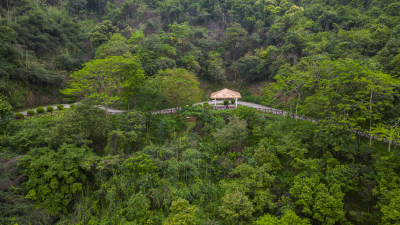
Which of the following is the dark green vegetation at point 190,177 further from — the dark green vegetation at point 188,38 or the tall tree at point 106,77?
the dark green vegetation at point 188,38

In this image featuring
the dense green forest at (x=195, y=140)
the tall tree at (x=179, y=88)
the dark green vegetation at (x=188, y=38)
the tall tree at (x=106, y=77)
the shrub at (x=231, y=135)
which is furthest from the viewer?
the dark green vegetation at (x=188, y=38)

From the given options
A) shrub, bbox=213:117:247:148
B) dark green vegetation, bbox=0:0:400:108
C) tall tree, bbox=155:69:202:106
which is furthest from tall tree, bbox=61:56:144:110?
shrub, bbox=213:117:247:148

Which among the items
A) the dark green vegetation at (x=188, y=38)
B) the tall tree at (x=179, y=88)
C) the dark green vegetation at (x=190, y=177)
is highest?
the dark green vegetation at (x=188, y=38)

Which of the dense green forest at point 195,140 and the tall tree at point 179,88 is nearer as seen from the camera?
the dense green forest at point 195,140

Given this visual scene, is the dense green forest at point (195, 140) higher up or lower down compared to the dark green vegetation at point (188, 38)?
lower down

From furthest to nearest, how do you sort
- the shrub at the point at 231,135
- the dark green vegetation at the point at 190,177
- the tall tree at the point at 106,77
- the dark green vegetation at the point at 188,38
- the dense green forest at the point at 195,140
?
the dark green vegetation at the point at 188,38 → the tall tree at the point at 106,77 → the shrub at the point at 231,135 → the dense green forest at the point at 195,140 → the dark green vegetation at the point at 190,177

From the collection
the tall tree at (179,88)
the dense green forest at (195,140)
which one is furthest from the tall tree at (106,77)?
the tall tree at (179,88)

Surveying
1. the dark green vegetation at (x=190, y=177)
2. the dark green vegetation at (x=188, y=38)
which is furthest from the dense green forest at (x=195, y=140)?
the dark green vegetation at (x=188, y=38)

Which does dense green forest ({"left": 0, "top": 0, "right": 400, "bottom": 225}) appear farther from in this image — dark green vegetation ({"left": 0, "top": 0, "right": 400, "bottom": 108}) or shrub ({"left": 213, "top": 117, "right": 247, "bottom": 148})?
dark green vegetation ({"left": 0, "top": 0, "right": 400, "bottom": 108})
